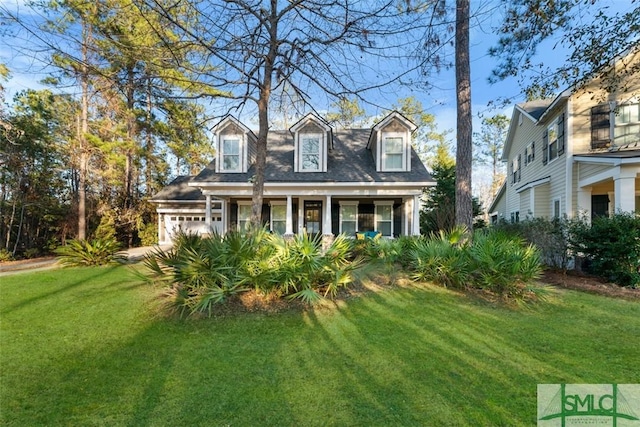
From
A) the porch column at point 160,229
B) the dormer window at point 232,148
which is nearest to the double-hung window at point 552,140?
the dormer window at point 232,148

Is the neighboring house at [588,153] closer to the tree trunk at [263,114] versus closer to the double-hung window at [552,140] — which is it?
the double-hung window at [552,140]

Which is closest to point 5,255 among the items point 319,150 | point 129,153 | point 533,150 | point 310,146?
point 129,153

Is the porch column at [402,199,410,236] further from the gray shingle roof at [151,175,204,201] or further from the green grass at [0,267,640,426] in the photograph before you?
the gray shingle roof at [151,175,204,201]

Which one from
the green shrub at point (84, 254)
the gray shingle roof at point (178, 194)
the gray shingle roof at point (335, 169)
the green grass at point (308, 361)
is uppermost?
the gray shingle roof at point (335, 169)

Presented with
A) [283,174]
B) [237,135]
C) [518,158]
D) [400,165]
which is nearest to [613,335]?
[400,165]

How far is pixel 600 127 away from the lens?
405 inches

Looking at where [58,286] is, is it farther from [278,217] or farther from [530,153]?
[530,153]

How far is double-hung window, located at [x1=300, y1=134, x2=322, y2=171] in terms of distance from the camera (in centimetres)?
1377

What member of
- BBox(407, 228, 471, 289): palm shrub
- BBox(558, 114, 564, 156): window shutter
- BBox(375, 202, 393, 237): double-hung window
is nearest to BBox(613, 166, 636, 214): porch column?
BBox(558, 114, 564, 156): window shutter

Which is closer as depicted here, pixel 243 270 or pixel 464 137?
pixel 243 270

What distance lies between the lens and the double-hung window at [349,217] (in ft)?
48.9

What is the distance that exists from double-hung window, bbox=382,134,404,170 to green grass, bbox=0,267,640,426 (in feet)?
28.7

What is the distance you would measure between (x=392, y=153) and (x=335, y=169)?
272 cm

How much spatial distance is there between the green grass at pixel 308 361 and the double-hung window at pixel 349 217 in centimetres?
917
